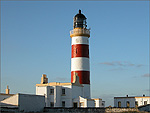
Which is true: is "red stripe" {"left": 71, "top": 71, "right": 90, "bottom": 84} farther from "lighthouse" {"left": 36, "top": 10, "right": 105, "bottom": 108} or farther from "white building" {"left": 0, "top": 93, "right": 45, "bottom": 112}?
"white building" {"left": 0, "top": 93, "right": 45, "bottom": 112}

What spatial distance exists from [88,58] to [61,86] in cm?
738

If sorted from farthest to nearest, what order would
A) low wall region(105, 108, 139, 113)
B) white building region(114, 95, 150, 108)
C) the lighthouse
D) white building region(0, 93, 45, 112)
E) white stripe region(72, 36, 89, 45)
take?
1. white stripe region(72, 36, 89, 45)
2. white building region(114, 95, 150, 108)
3. the lighthouse
4. low wall region(105, 108, 139, 113)
5. white building region(0, 93, 45, 112)

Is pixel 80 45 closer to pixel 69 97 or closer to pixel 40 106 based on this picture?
pixel 69 97

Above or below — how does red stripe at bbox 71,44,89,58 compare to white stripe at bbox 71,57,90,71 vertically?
above

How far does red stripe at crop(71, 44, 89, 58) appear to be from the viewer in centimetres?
4897

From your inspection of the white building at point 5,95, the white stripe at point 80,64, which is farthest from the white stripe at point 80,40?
the white building at point 5,95

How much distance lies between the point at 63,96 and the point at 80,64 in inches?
253

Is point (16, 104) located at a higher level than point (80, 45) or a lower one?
lower

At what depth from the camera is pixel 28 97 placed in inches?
1396

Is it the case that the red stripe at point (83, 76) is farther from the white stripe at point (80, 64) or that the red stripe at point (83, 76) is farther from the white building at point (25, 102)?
the white building at point (25, 102)

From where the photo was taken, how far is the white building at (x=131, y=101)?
4884 cm

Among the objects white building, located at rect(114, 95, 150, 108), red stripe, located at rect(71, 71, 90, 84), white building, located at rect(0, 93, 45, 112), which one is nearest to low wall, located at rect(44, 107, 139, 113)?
white building, located at rect(0, 93, 45, 112)

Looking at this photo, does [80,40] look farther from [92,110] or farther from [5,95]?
[92,110]

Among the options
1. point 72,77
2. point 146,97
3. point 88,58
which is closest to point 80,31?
point 88,58
